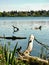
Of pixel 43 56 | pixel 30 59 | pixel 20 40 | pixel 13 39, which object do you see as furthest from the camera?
pixel 20 40

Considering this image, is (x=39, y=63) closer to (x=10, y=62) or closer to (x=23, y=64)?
(x=23, y=64)

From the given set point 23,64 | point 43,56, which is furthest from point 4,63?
point 43,56

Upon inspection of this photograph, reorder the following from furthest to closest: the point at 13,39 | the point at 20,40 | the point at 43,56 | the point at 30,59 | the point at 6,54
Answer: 1. the point at 20,40
2. the point at 13,39
3. the point at 43,56
4. the point at 30,59
5. the point at 6,54

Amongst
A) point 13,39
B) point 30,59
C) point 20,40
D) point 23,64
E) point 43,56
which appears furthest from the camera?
point 20,40

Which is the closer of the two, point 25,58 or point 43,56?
point 25,58

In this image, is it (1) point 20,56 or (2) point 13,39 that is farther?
(2) point 13,39

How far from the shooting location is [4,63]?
6324mm

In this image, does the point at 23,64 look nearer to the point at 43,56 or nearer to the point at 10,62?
the point at 10,62

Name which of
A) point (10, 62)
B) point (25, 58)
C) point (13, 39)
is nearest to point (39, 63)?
point (25, 58)

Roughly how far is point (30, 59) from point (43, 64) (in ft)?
2.16

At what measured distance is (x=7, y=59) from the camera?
627 centimetres

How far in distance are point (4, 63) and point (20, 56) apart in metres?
3.33

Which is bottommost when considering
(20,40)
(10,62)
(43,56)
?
(20,40)

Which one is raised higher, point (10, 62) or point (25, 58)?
point (10, 62)
